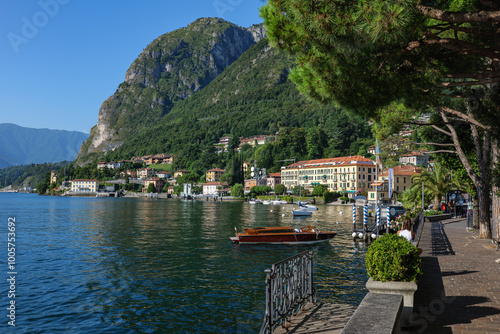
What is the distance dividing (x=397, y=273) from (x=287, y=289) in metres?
2.10

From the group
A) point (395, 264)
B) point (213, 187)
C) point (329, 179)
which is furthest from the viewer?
point (213, 187)

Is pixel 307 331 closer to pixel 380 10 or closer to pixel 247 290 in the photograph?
pixel 380 10

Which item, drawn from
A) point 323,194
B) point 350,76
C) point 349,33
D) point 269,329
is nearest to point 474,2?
point 350,76

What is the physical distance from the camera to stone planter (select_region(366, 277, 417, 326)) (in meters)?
6.71

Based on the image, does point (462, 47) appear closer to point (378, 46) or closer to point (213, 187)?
point (378, 46)

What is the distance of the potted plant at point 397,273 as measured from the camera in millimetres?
6750

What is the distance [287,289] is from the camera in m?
7.04

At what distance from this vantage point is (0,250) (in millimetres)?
25516

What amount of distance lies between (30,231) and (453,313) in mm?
40317

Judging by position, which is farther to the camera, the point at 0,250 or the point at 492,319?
the point at 0,250

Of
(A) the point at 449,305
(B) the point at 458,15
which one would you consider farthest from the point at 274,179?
(B) the point at 458,15

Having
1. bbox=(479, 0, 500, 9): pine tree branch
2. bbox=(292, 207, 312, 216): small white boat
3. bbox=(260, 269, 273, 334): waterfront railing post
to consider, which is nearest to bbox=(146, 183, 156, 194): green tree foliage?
bbox=(292, 207, 312, 216): small white boat

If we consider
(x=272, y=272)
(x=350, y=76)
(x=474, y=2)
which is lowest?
(x=272, y=272)

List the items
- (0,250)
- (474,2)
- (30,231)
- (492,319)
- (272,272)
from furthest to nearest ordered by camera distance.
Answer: (30,231) < (0,250) < (474,2) < (492,319) < (272,272)
